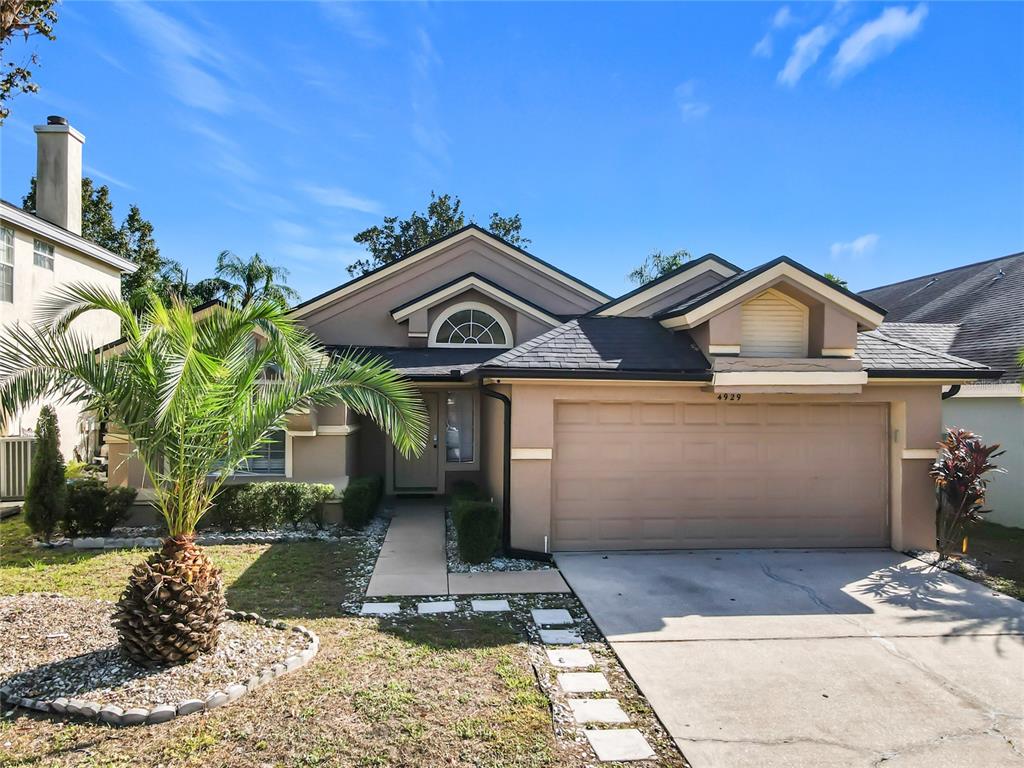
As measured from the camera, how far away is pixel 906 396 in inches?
362

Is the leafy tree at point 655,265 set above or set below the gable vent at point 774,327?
above

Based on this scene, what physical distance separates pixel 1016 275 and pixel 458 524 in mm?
17259

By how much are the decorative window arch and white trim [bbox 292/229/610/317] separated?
2.08m

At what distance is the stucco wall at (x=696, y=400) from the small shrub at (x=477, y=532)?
1.22 feet

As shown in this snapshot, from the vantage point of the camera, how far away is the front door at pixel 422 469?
13719mm

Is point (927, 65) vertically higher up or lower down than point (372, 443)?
higher up

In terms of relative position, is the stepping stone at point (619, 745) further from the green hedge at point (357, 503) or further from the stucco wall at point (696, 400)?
the green hedge at point (357, 503)

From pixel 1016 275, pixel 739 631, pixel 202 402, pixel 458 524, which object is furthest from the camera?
pixel 1016 275

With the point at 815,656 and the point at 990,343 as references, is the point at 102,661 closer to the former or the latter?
the point at 815,656

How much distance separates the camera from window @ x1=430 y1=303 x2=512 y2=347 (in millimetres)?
13992

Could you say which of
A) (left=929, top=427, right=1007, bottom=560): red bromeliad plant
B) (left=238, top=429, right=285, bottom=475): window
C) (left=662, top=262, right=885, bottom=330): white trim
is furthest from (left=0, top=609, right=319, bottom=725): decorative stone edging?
(left=929, top=427, right=1007, bottom=560): red bromeliad plant

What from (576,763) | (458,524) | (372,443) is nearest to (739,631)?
(576,763)

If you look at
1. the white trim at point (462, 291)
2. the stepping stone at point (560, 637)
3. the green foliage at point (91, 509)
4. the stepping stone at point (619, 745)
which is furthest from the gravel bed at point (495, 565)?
the white trim at point (462, 291)

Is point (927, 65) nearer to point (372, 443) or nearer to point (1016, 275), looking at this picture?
point (1016, 275)
